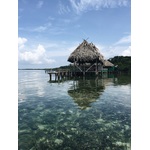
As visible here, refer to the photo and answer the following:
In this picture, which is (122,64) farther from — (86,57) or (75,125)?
(75,125)

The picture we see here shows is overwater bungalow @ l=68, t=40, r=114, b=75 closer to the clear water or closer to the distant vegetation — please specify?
the distant vegetation

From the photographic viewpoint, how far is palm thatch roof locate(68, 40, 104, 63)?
2036 centimetres

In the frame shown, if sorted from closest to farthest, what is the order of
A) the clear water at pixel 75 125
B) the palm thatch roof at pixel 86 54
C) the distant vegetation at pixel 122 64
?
the clear water at pixel 75 125, the palm thatch roof at pixel 86 54, the distant vegetation at pixel 122 64

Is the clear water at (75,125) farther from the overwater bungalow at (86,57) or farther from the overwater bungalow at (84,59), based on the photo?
the overwater bungalow at (86,57)

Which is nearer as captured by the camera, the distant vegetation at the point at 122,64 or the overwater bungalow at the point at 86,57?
the overwater bungalow at the point at 86,57

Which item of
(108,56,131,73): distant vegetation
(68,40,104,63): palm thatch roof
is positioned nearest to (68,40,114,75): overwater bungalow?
(68,40,104,63): palm thatch roof

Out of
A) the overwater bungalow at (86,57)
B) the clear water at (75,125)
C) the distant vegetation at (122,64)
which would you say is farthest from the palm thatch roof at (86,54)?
the clear water at (75,125)

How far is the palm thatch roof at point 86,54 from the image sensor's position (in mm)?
20359

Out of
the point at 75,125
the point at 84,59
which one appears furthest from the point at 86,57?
the point at 75,125

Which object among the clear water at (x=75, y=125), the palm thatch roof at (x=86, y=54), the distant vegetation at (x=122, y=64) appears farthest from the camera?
the distant vegetation at (x=122, y=64)

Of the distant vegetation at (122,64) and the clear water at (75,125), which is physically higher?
the distant vegetation at (122,64)
